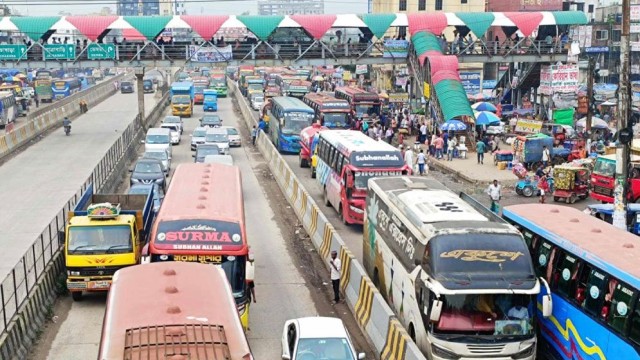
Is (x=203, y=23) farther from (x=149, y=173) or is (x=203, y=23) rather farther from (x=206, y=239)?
(x=206, y=239)

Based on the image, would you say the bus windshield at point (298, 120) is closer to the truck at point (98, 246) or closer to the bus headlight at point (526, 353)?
the truck at point (98, 246)

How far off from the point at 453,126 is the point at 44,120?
2983 centimetres

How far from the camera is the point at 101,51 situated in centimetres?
5666

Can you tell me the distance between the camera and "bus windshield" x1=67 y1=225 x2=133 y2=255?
2103 cm

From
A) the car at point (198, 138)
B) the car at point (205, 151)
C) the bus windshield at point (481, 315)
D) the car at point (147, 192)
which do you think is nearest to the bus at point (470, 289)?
the bus windshield at point (481, 315)

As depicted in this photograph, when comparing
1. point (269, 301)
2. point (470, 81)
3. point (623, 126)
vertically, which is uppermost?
point (470, 81)

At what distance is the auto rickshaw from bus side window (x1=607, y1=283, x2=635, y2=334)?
21.3 m

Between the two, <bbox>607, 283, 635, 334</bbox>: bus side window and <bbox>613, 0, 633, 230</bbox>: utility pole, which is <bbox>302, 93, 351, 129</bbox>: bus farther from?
<bbox>607, 283, 635, 334</bbox>: bus side window

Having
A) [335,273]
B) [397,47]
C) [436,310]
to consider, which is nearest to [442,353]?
[436,310]

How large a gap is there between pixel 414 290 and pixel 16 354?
7.54 meters

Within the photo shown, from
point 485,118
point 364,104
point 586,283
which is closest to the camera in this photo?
point 586,283

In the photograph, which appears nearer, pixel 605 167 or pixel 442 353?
pixel 442 353

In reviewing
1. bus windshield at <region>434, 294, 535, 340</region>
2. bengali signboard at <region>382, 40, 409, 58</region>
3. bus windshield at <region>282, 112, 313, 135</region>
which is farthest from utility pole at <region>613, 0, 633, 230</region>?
bengali signboard at <region>382, 40, 409, 58</region>

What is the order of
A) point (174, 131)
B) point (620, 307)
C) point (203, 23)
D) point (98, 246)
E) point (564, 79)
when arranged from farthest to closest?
point (203, 23) → point (174, 131) → point (564, 79) → point (98, 246) → point (620, 307)
